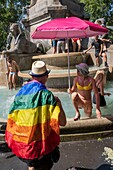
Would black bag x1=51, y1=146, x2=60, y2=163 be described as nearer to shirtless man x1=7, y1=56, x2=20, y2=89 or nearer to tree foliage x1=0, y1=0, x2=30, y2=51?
shirtless man x1=7, y1=56, x2=20, y2=89

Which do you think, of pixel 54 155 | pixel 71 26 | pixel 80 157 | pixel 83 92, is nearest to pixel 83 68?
pixel 83 92

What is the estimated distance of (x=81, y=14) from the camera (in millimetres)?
15172

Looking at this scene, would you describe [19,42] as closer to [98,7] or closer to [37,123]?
[37,123]

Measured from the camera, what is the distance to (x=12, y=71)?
36.7ft

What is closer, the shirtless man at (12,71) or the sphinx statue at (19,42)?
the shirtless man at (12,71)

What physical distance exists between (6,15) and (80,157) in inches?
1342

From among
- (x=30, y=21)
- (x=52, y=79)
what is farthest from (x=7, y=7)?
(x=52, y=79)

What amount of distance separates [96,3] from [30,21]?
64.4 ft

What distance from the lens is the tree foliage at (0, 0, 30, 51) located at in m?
35.1

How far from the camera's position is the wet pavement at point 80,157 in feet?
12.6

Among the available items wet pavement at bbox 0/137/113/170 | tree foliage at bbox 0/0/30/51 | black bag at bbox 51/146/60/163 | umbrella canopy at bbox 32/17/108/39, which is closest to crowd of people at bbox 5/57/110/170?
black bag at bbox 51/146/60/163

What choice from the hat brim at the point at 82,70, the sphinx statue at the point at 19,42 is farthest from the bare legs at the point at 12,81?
the hat brim at the point at 82,70

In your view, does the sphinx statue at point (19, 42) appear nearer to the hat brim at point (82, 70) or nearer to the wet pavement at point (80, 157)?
the hat brim at point (82, 70)

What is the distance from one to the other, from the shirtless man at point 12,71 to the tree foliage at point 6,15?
25331mm
